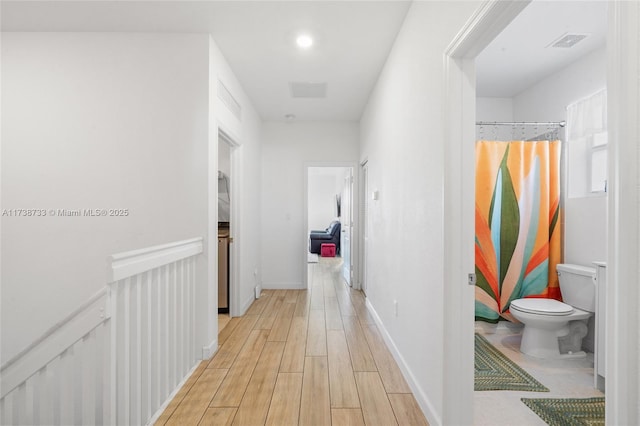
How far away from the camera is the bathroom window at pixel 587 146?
2.50m

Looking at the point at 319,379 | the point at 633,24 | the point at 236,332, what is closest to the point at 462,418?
the point at 319,379

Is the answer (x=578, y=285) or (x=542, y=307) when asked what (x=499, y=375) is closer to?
(x=542, y=307)

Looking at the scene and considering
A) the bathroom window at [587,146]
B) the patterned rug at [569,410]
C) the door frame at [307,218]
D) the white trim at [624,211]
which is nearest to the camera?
the white trim at [624,211]

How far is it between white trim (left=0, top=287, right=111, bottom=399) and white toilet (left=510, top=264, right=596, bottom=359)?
2.82 m

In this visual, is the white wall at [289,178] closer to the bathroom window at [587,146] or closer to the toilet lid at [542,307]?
the bathroom window at [587,146]

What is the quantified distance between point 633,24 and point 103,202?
10.2 ft

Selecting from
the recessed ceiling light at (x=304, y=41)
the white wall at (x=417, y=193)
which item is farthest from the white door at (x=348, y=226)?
the recessed ceiling light at (x=304, y=41)

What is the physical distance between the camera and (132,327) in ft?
5.27

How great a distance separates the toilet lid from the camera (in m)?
2.33

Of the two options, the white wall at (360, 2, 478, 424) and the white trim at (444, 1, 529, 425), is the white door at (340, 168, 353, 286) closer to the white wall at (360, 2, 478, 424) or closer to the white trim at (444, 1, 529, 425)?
the white wall at (360, 2, 478, 424)

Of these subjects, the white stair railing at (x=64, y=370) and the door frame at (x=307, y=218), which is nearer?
the white stair railing at (x=64, y=370)

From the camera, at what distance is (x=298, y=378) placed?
2197 mm

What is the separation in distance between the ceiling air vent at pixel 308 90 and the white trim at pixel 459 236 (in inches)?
88.6

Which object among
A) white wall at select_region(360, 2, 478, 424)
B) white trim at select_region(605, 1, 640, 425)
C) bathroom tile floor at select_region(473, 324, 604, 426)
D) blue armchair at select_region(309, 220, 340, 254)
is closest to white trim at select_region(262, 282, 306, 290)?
white wall at select_region(360, 2, 478, 424)
